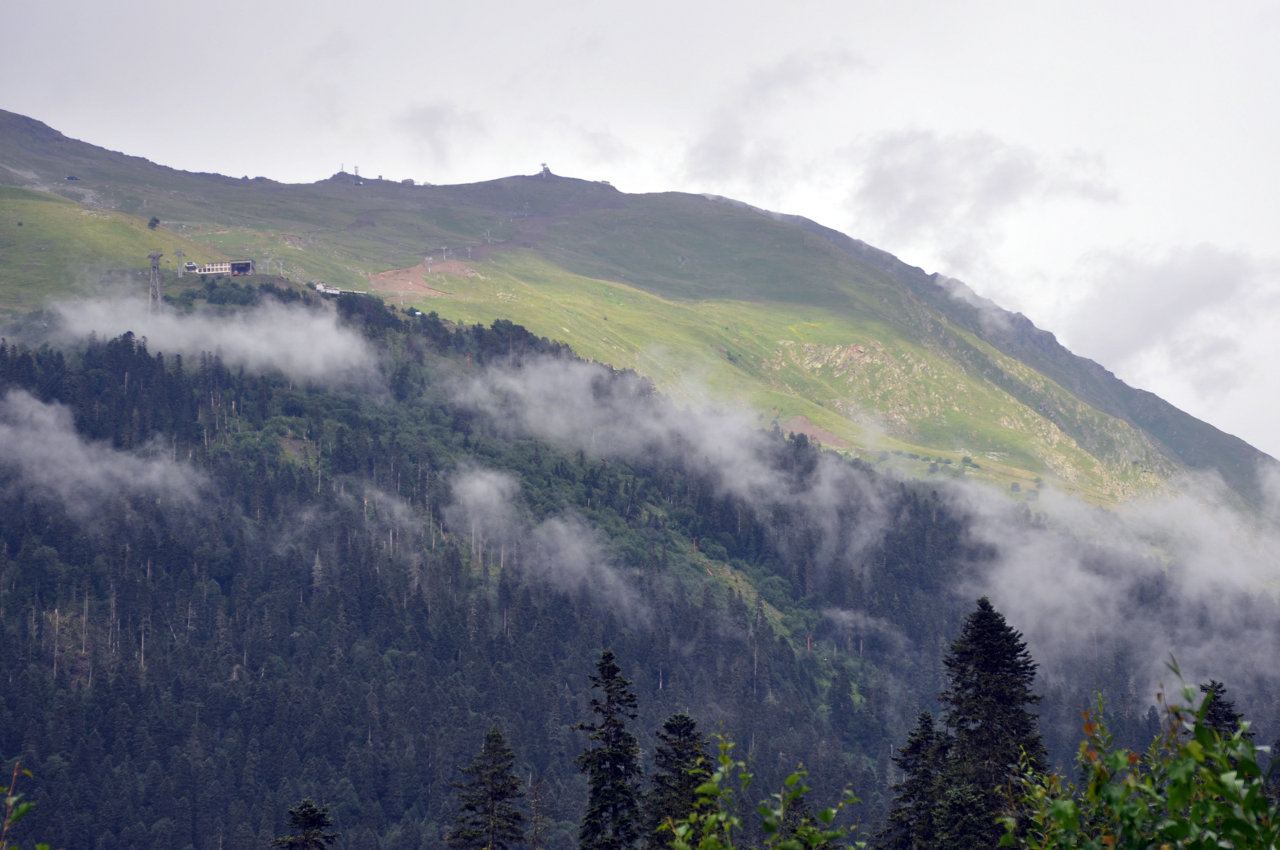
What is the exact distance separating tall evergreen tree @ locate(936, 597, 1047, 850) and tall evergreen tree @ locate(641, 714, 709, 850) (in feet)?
36.7

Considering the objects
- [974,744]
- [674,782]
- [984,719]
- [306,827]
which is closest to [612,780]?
[674,782]

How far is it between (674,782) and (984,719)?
14736 millimetres

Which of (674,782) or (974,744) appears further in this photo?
(974,744)

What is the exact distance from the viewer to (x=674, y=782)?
188ft

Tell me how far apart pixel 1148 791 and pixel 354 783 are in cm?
19727

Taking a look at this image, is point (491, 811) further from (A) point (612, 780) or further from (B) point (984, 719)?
(B) point (984, 719)

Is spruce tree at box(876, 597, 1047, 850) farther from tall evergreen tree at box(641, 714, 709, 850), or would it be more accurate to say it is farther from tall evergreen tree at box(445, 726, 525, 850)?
tall evergreen tree at box(445, 726, 525, 850)

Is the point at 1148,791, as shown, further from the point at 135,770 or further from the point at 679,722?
the point at 135,770

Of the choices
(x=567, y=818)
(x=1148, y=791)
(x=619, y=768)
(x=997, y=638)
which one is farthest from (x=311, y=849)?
(x=567, y=818)

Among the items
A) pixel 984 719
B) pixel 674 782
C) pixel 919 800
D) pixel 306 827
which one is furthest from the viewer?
pixel 919 800

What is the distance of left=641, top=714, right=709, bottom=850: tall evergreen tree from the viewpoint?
53.4 meters

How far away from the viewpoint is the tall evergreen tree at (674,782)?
175 feet

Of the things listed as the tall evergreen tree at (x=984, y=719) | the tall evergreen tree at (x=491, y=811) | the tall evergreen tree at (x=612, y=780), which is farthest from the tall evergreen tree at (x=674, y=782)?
the tall evergreen tree at (x=984, y=719)

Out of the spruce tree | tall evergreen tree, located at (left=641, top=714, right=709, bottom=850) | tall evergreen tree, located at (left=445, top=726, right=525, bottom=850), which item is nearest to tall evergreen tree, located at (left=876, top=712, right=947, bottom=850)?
the spruce tree
